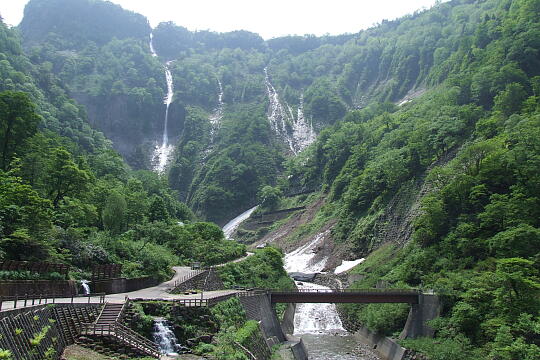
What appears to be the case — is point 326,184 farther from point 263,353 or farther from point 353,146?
point 263,353

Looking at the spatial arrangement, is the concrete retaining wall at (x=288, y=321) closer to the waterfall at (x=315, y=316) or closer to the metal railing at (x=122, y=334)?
the waterfall at (x=315, y=316)

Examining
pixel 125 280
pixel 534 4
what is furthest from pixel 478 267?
pixel 534 4

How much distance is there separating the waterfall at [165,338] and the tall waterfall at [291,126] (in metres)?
125

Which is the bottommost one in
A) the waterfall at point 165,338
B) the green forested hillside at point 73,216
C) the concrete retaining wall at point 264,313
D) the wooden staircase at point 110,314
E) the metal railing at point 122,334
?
the concrete retaining wall at point 264,313

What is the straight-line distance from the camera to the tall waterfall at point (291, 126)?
6058 inches

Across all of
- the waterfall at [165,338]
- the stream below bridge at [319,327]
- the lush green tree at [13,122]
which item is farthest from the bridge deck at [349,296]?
the lush green tree at [13,122]

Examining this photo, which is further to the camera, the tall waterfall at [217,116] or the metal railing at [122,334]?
the tall waterfall at [217,116]

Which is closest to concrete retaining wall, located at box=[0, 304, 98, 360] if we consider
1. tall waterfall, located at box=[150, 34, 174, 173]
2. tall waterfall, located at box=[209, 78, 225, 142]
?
tall waterfall, located at box=[150, 34, 174, 173]

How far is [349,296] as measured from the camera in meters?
40.3

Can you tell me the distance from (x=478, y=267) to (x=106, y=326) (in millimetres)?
31875

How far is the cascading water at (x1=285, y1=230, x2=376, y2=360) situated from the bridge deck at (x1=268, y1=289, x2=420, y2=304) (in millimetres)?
4596

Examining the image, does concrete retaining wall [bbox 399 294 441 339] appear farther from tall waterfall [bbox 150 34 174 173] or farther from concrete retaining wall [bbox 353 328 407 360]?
tall waterfall [bbox 150 34 174 173]

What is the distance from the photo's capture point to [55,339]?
18469mm

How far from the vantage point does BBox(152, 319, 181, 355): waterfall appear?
22812 mm
